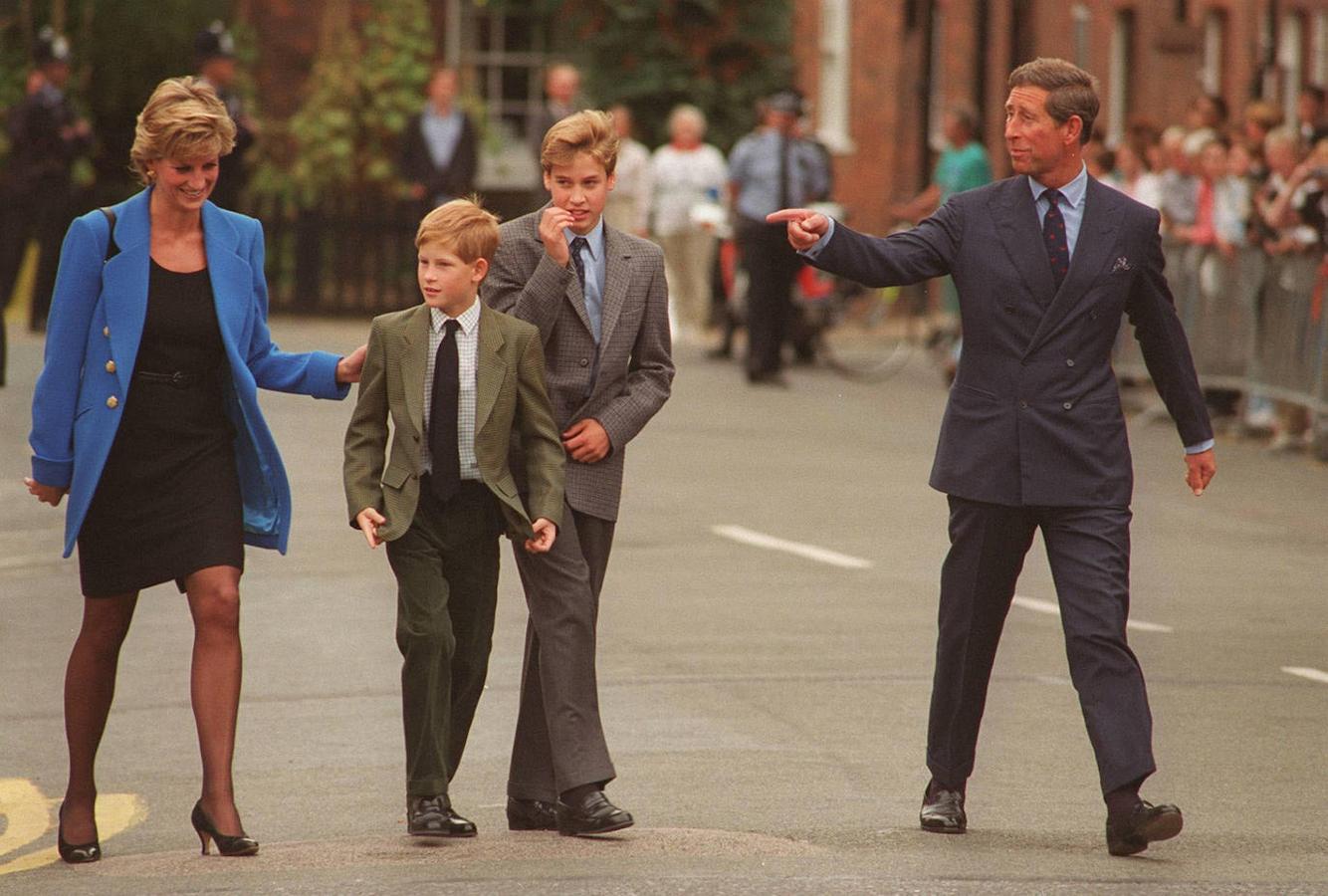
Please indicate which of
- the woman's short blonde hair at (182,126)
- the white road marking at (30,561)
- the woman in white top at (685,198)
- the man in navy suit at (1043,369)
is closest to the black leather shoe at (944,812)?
the man in navy suit at (1043,369)

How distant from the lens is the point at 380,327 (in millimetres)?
6031

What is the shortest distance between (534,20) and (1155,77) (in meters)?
13.5

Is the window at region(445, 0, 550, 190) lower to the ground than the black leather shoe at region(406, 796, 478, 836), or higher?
higher

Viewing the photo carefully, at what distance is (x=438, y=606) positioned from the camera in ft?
19.7

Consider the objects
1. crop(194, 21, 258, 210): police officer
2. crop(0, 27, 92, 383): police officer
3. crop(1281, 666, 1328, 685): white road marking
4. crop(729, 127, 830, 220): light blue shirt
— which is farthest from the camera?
crop(729, 127, 830, 220): light blue shirt

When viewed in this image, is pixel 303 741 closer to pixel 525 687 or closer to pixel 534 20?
pixel 525 687

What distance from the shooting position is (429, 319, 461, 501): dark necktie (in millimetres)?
6000

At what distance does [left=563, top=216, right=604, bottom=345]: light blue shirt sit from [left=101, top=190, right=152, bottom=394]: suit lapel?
1.02 meters

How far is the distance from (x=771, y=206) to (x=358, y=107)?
7542 mm

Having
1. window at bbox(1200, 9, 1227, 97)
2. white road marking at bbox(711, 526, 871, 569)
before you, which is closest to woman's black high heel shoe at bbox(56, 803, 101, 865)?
white road marking at bbox(711, 526, 871, 569)

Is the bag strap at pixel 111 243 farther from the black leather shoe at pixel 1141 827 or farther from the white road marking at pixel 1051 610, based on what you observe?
the white road marking at pixel 1051 610

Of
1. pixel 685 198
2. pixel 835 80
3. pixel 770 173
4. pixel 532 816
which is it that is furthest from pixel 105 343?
pixel 835 80

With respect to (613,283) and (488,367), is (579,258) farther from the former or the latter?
(488,367)

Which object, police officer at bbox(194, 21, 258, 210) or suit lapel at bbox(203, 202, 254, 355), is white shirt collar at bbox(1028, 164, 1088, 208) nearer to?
suit lapel at bbox(203, 202, 254, 355)
